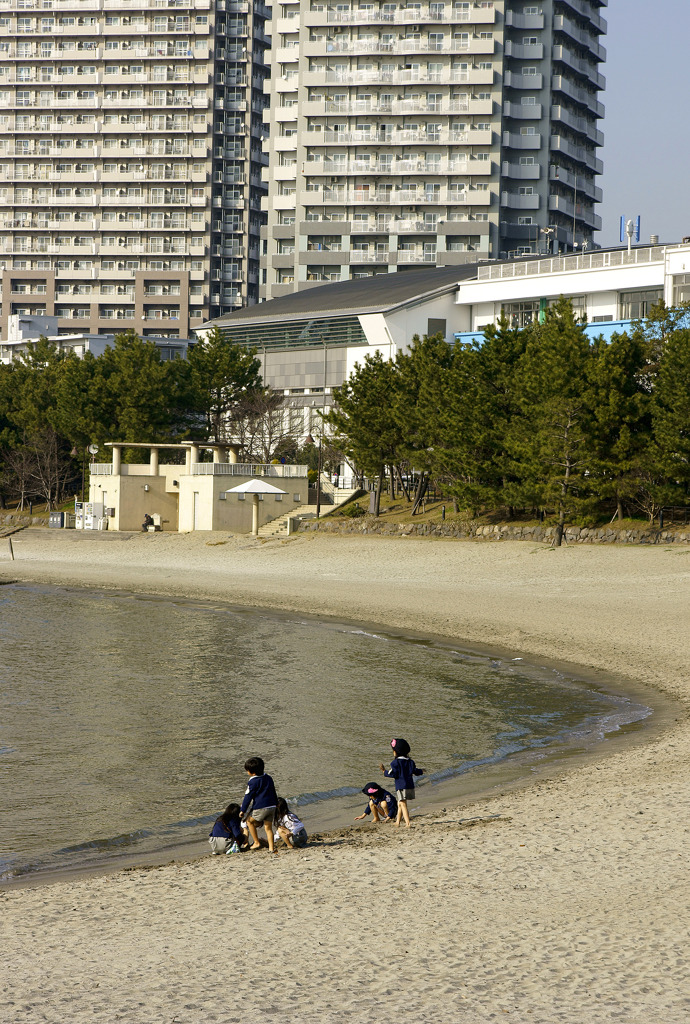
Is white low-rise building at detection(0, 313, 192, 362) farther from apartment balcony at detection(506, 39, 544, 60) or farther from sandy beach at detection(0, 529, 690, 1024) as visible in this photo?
sandy beach at detection(0, 529, 690, 1024)

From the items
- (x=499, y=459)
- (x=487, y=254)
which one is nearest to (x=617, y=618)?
(x=499, y=459)

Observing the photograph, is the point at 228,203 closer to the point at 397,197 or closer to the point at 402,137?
the point at 402,137

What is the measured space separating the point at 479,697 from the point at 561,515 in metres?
25.8

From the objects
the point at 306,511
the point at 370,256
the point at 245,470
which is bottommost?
the point at 306,511

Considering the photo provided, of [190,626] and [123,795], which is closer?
[123,795]

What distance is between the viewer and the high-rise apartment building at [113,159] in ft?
463

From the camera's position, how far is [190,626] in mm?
35469

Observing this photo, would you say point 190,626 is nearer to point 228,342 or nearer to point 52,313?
point 228,342

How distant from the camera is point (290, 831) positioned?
40.8 feet

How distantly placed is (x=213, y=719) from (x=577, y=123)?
122m

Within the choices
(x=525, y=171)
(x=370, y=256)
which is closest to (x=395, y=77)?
(x=525, y=171)

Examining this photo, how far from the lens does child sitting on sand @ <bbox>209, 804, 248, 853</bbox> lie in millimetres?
12453

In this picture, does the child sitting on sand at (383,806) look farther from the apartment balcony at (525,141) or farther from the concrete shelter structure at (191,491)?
the apartment balcony at (525,141)

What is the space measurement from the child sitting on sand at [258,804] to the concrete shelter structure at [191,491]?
50.8 metres
